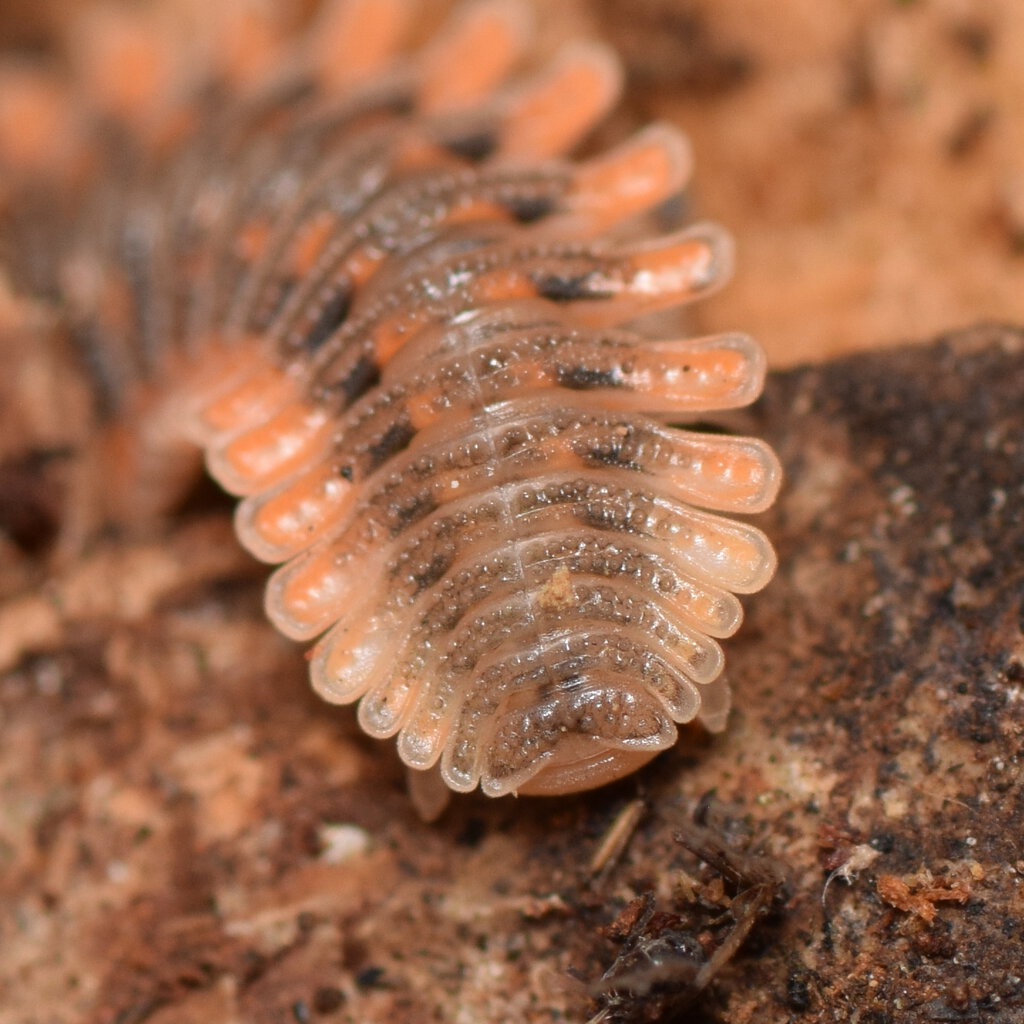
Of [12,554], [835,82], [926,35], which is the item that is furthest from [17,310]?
[926,35]

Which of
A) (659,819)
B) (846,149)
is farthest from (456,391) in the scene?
(846,149)

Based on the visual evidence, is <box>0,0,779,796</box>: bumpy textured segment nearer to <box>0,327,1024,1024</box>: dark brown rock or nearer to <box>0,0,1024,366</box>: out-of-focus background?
<box>0,327,1024,1024</box>: dark brown rock

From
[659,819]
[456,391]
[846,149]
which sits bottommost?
[659,819]

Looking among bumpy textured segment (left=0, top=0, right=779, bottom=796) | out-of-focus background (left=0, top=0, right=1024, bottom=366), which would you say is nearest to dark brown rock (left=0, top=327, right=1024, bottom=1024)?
bumpy textured segment (left=0, top=0, right=779, bottom=796)

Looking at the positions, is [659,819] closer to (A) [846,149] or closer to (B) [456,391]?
(B) [456,391]

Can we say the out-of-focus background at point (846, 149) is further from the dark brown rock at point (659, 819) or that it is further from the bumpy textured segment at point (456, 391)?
the dark brown rock at point (659, 819)

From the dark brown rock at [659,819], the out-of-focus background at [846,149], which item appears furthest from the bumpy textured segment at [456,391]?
the out-of-focus background at [846,149]

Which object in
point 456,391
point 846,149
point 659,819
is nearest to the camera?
point 659,819
